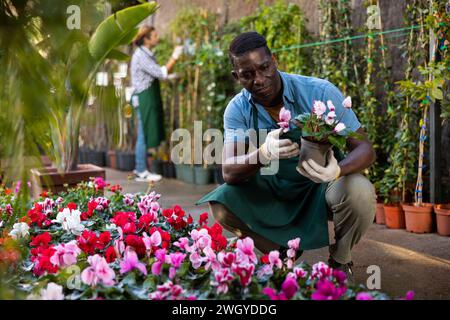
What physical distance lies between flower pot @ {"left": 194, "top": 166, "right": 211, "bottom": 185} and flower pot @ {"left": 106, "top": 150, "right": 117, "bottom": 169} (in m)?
2.86

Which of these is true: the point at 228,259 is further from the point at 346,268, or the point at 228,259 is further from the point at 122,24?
the point at 122,24

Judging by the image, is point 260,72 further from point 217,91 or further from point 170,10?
point 170,10

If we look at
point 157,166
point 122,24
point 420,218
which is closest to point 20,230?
point 122,24

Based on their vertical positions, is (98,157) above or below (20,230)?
above

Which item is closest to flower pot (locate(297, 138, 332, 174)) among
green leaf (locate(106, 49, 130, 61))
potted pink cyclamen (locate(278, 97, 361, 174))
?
potted pink cyclamen (locate(278, 97, 361, 174))

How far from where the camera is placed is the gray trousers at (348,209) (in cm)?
245

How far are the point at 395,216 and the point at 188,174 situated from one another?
11.9 ft

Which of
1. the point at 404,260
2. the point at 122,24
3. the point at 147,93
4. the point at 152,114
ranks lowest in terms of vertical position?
the point at 404,260

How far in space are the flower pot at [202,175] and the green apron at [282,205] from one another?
4.38 meters

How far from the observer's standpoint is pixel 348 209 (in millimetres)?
2475

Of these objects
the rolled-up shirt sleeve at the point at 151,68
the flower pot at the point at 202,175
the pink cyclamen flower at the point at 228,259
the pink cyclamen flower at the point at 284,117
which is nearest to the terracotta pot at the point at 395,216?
the pink cyclamen flower at the point at 284,117

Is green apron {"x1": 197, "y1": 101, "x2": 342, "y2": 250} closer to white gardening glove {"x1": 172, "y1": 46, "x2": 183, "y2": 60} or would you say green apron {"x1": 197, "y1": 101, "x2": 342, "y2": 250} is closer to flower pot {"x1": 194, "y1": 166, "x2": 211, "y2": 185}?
flower pot {"x1": 194, "y1": 166, "x2": 211, "y2": 185}

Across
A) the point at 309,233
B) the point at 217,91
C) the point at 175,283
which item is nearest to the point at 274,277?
the point at 175,283

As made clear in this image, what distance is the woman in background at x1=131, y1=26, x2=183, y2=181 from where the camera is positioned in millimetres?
7145
